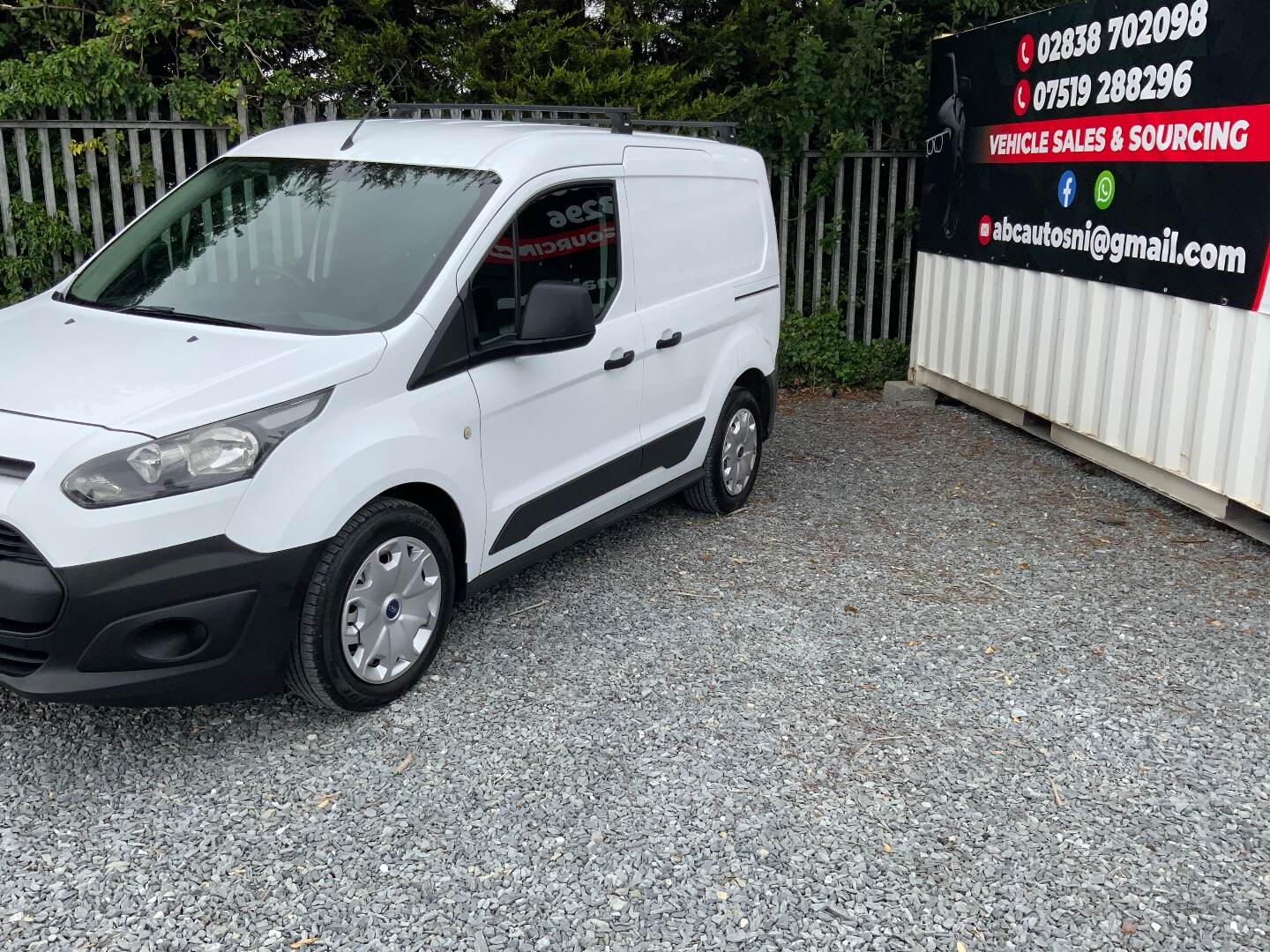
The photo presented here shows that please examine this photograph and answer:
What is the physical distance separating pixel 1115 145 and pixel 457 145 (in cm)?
418

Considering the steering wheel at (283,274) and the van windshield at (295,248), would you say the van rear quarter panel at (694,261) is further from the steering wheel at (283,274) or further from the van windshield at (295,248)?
the steering wheel at (283,274)

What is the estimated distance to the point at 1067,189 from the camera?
7.30 meters

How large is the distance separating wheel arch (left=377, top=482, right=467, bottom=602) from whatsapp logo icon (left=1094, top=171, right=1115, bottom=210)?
4689 millimetres

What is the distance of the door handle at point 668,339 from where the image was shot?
5371 mm

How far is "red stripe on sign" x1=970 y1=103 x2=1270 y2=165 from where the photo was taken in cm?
575

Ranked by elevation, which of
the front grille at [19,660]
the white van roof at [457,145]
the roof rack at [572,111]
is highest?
the roof rack at [572,111]

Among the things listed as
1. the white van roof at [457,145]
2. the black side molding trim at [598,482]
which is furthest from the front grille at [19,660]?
the white van roof at [457,145]

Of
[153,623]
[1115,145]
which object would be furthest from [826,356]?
[153,623]

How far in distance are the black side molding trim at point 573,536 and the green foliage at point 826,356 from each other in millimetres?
4024

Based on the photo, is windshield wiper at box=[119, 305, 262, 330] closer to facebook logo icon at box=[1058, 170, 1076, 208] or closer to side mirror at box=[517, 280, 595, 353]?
side mirror at box=[517, 280, 595, 353]

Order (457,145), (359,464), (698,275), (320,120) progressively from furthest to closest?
(320,120), (698,275), (457,145), (359,464)

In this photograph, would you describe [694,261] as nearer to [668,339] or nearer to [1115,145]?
[668,339]

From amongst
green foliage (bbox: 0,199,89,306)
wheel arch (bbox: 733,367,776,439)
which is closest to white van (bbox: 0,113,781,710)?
wheel arch (bbox: 733,367,776,439)

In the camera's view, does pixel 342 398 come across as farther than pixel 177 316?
No
